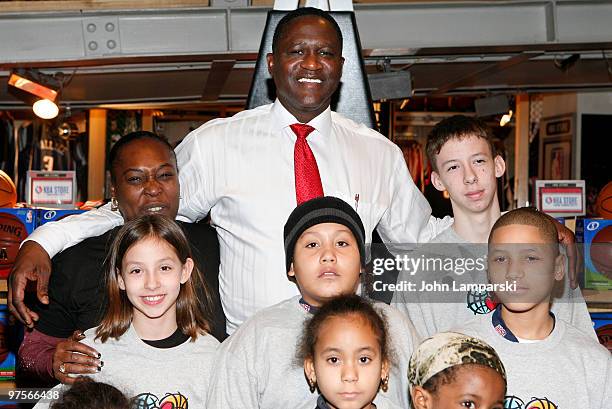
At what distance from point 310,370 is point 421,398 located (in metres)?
0.29

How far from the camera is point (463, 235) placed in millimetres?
2766

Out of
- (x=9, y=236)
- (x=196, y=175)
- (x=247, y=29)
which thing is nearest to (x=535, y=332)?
(x=196, y=175)

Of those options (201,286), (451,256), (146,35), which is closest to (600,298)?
(451,256)

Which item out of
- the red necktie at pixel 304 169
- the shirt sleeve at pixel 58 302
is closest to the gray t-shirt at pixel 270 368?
the red necktie at pixel 304 169

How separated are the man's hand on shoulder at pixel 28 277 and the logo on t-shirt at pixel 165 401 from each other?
408mm

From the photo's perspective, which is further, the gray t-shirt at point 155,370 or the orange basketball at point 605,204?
the orange basketball at point 605,204

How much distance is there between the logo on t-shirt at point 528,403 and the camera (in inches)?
87.6

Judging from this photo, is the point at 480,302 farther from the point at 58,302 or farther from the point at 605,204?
the point at 605,204

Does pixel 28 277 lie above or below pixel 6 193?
below

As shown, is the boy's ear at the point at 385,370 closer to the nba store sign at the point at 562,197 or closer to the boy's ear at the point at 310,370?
the boy's ear at the point at 310,370

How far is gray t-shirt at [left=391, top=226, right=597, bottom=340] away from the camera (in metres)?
2.55

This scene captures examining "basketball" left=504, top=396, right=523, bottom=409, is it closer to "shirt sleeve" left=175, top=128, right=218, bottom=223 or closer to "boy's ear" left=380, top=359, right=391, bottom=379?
"boy's ear" left=380, top=359, right=391, bottom=379

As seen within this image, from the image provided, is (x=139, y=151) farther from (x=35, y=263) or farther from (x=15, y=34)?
(x=15, y=34)

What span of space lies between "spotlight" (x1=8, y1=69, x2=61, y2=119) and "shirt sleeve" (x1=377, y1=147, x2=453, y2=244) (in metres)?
4.00
